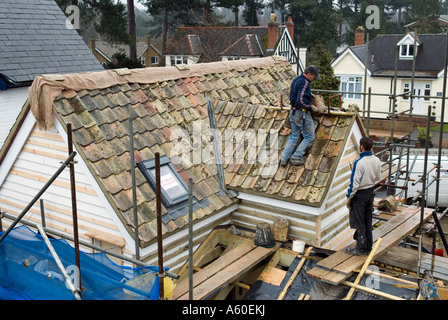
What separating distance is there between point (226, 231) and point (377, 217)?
350 cm

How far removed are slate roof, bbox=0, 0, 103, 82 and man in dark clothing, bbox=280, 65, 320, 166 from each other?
10010 millimetres

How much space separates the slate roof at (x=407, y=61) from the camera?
3403 centimetres

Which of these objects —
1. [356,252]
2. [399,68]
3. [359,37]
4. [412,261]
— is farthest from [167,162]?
[359,37]

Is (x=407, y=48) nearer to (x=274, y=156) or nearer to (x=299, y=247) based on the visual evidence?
(x=274, y=156)

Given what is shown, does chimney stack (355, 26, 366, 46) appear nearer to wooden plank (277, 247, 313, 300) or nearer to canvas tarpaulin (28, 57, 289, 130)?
canvas tarpaulin (28, 57, 289, 130)

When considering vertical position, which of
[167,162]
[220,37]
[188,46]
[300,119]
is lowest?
[167,162]

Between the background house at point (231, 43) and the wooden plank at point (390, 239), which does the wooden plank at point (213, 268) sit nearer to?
the wooden plank at point (390, 239)

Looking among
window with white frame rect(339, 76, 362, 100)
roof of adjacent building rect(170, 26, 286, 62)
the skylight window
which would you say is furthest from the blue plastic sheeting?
window with white frame rect(339, 76, 362, 100)

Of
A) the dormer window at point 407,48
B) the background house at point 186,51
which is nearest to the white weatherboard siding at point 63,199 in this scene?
the dormer window at point 407,48

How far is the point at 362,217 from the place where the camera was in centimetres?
786

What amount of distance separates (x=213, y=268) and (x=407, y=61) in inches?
1294

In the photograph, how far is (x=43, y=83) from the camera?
788 centimetres
